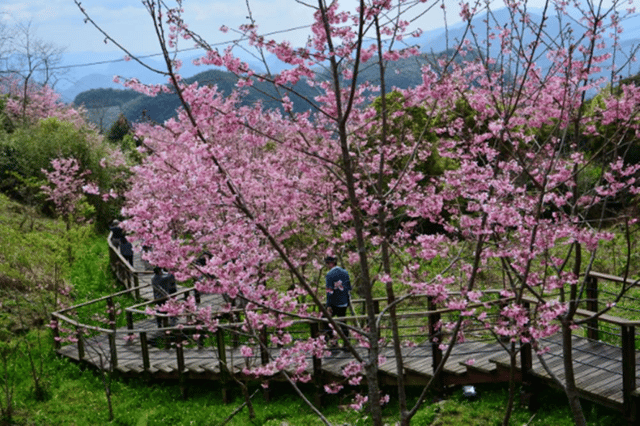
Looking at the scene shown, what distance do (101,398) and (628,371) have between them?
8387 millimetres

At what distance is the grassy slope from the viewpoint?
24.2 ft

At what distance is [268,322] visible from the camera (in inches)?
267

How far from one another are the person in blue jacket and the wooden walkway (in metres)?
0.71

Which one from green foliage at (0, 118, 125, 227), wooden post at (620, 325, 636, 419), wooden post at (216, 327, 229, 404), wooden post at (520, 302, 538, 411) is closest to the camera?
wooden post at (620, 325, 636, 419)

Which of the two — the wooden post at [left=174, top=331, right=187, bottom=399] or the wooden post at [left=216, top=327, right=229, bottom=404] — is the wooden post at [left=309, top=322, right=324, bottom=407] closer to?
the wooden post at [left=216, top=327, right=229, bottom=404]

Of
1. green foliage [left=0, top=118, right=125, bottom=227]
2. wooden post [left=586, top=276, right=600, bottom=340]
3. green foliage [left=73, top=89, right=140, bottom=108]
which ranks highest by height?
green foliage [left=73, top=89, right=140, bottom=108]

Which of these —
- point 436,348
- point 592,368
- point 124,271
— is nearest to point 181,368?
point 436,348

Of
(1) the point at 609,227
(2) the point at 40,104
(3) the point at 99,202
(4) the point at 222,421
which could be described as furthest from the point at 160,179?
(2) the point at 40,104

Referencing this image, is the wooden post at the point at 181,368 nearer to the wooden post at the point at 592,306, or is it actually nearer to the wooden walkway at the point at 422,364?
the wooden walkway at the point at 422,364

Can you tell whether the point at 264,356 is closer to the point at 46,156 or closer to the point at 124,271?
the point at 124,271

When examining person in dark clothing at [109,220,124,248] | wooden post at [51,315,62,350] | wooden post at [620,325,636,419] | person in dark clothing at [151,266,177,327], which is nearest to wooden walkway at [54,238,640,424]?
wooden post at [620,325,636,419]

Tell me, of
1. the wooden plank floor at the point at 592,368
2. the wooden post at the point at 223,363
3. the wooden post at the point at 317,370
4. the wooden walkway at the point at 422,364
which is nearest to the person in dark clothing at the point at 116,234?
the wooden walkway at the point at 422,364

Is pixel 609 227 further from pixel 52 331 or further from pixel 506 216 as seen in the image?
pixel 52 331

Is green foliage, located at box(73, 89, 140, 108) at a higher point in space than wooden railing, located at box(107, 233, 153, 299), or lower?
higher
